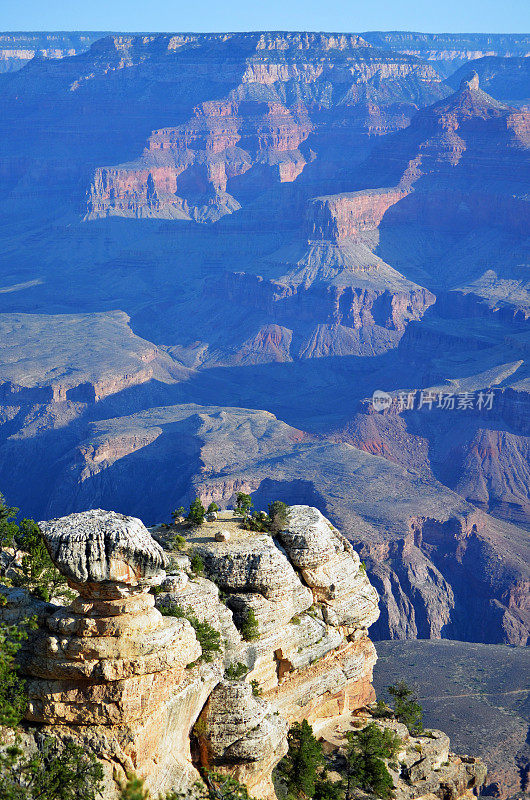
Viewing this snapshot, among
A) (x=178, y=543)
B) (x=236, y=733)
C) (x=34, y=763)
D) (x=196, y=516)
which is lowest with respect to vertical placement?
(x=236, y=733)

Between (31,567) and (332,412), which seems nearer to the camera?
(31,567)

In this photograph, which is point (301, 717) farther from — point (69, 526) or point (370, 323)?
point (370, 323)

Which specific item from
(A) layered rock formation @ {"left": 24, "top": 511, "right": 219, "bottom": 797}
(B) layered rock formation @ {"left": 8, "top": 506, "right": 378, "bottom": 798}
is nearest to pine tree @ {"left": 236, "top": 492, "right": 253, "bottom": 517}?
(B) layered rock formation @ {"left": 8, "top": 506, "right": 378, "bottom": 798}

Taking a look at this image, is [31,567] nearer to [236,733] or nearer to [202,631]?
[202,631]

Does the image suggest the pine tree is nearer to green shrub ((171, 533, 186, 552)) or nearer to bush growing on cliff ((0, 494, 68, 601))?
green shrub ((171, 533, 186, 552))

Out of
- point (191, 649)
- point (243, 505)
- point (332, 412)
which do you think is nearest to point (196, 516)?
point (243, 505)

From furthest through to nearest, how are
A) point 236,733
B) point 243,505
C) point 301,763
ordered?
point 243,505
point 301,763
point 236,733
